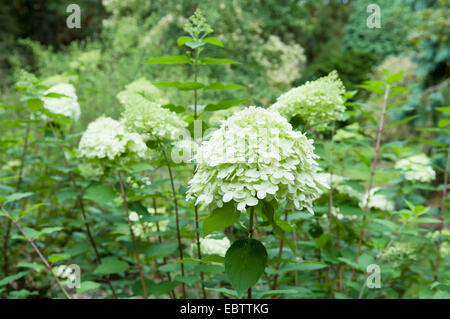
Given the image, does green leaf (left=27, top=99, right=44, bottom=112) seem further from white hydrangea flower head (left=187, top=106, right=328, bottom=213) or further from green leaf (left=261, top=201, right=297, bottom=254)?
green leaf (left=261, top=201, right=297, bottom=254)

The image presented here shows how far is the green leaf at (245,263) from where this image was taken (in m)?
1.07

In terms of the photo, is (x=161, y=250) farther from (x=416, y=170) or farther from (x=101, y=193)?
(x=416, y=170)

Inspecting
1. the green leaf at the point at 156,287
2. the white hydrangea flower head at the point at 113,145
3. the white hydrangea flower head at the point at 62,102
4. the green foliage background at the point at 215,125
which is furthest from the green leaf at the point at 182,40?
the white hydrangea flower head at the point at 62,102

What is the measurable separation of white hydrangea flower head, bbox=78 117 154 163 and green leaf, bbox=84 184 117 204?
0.16 metres

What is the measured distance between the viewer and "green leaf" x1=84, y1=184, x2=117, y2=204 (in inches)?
72.1

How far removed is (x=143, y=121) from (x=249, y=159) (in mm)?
749

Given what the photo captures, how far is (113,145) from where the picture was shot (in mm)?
1896

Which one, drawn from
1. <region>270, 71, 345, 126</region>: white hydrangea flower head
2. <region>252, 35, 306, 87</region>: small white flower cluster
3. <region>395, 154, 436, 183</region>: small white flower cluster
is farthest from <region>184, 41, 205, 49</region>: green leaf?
<region>252, 35, 306, 87</region>: small white flower cluster

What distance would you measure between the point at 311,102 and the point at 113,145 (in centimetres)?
103

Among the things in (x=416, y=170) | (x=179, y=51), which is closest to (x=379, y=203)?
(x=416, y=170)
